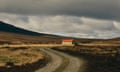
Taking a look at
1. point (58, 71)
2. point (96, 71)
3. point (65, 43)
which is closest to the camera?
point (58, 71)

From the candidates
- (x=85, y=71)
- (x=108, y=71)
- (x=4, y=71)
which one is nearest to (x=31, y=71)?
(x=4, y=71)

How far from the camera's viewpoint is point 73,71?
3809 cm

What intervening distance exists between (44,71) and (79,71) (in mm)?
4143

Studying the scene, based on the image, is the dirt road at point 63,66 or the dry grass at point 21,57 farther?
the dry grass at point 21,57

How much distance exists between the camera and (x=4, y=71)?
40.0 metres

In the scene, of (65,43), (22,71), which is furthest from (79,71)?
(65,43)

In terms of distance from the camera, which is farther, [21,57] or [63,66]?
[21,57]

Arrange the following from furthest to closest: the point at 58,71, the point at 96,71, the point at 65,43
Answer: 1. the point at 65,43
2. the point at 96,71
3. the point at 58,71

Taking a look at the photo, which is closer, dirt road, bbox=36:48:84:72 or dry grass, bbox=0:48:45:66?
dirt road, bbox=36:48:84:72

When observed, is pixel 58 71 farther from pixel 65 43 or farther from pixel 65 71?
pixel 65 43

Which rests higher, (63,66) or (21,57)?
(63,66)

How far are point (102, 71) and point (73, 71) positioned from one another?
14.3 ft

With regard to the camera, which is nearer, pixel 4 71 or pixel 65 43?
pixel 4 71

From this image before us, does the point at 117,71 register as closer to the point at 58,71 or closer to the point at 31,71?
the point at 58,71
